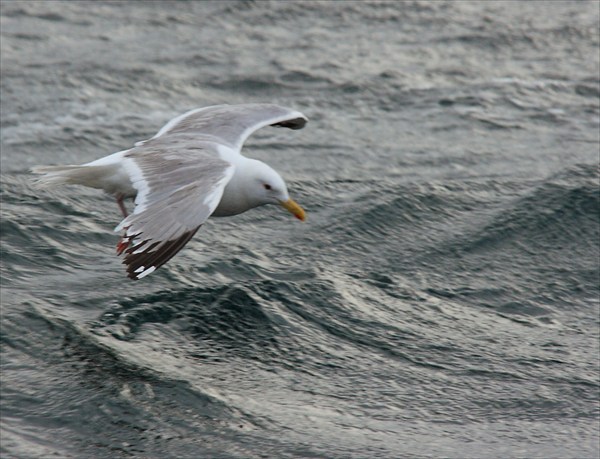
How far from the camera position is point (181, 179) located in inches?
287

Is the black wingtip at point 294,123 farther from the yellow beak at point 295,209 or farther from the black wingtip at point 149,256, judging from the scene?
the black wingtip at point 149,256

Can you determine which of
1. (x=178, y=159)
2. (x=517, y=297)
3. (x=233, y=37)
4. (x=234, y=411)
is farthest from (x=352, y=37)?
(x=234, y=411)

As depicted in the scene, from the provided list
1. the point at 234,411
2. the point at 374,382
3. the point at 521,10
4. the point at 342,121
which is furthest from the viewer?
the point at 521,10

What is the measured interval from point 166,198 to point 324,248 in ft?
10.5

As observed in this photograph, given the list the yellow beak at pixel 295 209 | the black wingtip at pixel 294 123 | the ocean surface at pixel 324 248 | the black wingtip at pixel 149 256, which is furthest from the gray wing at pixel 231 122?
the black wingtip at pixel 149 256

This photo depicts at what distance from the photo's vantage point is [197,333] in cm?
804

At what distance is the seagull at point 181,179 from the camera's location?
668 centimetres

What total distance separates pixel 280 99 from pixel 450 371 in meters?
6.49

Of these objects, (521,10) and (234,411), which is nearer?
(234,411)

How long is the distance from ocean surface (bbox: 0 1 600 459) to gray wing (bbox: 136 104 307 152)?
3.56 ft

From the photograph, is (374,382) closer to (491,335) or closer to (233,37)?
(491,335)

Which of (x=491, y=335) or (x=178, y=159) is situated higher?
(x=178, y=159)

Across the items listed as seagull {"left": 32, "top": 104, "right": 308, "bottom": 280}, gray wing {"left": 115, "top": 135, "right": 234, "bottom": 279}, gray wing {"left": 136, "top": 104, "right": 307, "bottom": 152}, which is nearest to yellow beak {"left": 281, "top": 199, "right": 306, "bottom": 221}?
seagull {"left": 32, "top": 104, "right": 308, "bottom": 280}

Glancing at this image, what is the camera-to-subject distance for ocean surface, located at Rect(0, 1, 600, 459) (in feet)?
23.1
